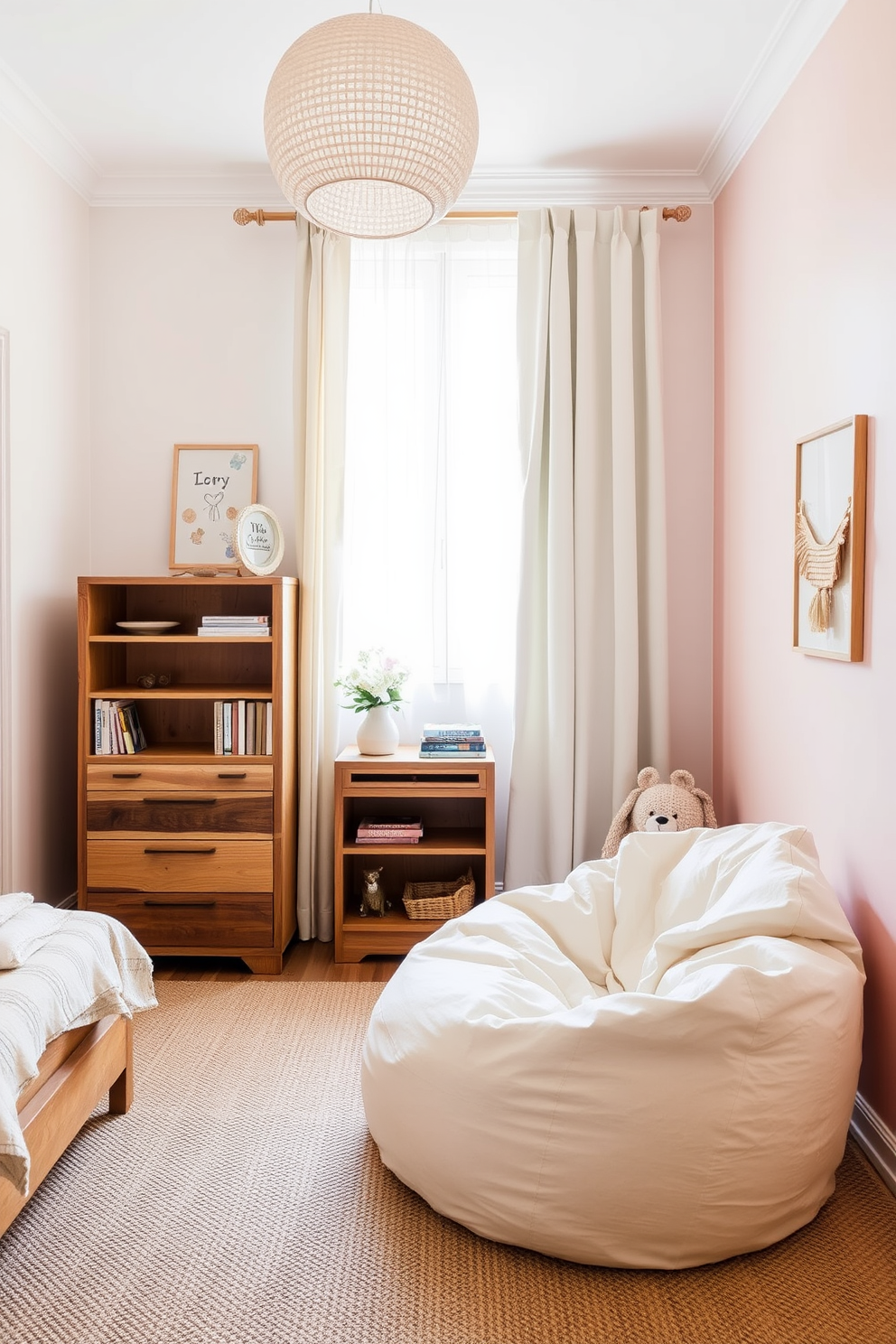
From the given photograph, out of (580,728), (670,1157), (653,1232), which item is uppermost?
(580,728)

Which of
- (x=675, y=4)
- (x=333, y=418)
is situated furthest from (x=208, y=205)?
(x=675, y=4)

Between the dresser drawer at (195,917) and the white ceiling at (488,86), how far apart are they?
253 cm

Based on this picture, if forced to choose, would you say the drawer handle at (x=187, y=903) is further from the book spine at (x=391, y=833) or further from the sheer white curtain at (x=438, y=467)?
the sheer white curtain at (x=438, y=467)

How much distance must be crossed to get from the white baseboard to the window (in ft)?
5.90

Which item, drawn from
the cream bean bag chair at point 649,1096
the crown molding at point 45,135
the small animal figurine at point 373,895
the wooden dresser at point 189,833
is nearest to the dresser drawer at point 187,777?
the wooden dresser at point 189,833

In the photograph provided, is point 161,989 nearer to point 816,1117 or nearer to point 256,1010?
point 256,1010

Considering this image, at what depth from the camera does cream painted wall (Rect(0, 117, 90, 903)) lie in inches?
119

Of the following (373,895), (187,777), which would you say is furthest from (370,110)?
(373,895)

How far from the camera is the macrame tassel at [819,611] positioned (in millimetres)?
2254

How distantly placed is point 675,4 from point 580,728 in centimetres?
214

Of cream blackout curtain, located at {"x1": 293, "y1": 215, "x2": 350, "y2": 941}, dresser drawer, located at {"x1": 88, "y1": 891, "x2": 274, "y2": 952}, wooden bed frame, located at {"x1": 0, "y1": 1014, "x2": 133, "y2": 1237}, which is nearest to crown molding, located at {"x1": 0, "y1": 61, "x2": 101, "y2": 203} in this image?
cream blackout curtain, located at {"x1": 293, "y1": 215, "x2": 350, "y2": 941}

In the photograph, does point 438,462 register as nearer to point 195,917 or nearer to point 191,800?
point 191,800

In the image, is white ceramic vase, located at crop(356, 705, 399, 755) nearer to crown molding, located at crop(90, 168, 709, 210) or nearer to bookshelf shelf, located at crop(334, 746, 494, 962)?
bookshelf shelf, located at crop(334, 746, 494, 962)

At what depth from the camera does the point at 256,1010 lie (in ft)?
9.25
